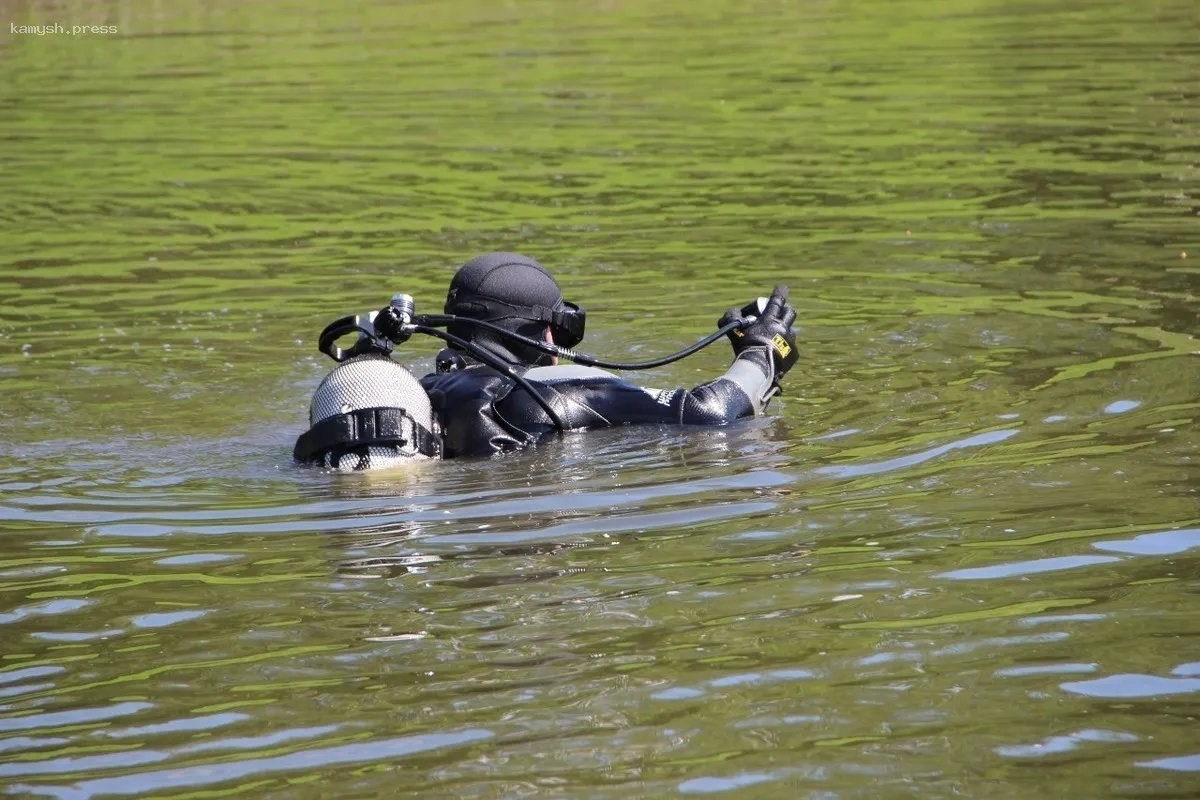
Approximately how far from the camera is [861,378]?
758 centimetres

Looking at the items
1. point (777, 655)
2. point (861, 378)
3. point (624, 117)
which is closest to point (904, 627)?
point (777, 655)

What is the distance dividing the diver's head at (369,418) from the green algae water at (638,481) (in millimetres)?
126

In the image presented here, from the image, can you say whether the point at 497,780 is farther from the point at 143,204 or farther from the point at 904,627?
the point at 143,204

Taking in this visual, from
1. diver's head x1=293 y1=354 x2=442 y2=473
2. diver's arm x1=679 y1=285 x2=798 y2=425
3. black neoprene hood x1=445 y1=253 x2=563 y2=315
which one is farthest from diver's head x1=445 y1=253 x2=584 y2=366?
diver's arm x1=679 y1=285 x2=798 y2=425

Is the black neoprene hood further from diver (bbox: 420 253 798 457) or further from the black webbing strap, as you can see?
the black webbing strap

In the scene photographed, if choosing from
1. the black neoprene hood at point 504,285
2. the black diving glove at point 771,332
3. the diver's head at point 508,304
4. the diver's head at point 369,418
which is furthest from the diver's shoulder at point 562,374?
the black diving glove at point 771,332

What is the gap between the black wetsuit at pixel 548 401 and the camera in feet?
20.8

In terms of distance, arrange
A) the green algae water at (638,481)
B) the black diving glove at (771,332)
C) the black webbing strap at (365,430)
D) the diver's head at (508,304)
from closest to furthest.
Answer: the green algae water at (638,481)
the black webbing strap at (365,430)
the diver's head at (508,304)
the black diving glove at (771,332)

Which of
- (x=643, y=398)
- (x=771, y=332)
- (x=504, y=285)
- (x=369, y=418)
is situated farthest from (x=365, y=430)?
(x=771, y=332)

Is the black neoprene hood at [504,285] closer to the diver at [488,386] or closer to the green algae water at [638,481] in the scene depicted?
the diver at [488,386]

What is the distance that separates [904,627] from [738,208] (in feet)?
26.2

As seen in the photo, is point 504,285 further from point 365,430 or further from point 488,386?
point 365,430

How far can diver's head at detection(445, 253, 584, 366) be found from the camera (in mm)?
6449

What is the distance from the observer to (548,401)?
6367 millimetres
